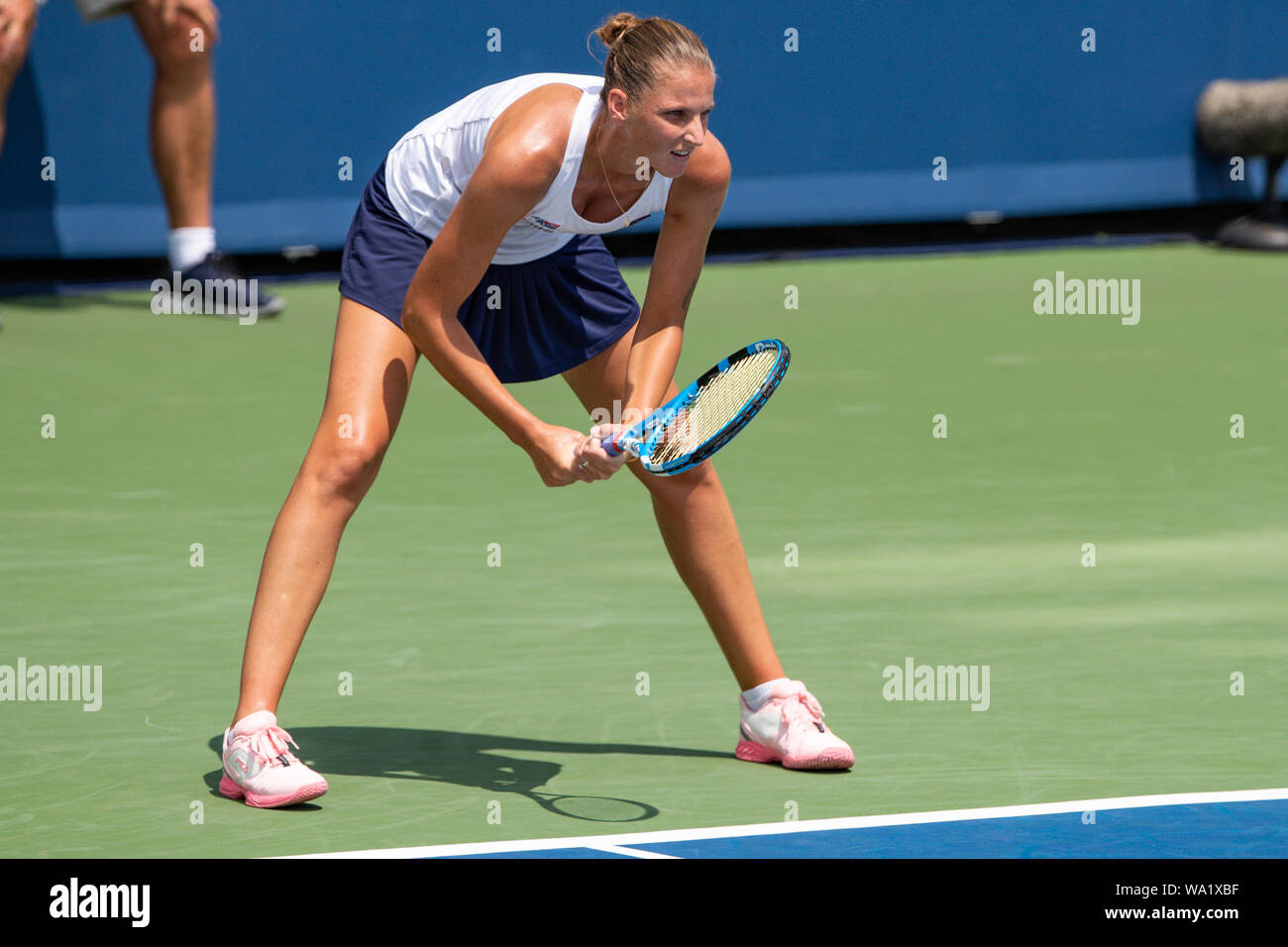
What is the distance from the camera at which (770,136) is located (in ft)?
45.0

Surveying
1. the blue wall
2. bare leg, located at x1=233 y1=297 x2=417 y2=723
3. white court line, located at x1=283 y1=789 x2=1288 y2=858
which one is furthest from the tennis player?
the blue wall

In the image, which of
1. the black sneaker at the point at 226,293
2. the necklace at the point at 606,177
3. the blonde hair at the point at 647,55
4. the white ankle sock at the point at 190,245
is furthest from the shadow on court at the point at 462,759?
the black sneaker at the point at 226,293

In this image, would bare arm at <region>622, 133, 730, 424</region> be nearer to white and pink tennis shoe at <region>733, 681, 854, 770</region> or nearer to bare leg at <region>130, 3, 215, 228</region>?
white and pink tennis shoe at <region>733, 681, 854, 770</region>

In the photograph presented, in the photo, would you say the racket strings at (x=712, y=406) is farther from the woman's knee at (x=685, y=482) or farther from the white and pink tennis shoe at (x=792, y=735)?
the white and pink tennis shoe at (x=792, y=735)

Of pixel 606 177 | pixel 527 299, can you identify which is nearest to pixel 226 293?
pixel 527 299

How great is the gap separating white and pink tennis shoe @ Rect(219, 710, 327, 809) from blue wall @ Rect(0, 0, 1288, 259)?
7.97 metres

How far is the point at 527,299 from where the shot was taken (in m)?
5.43

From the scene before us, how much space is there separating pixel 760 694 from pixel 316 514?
111 centimetres

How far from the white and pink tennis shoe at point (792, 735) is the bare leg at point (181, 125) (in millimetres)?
6738

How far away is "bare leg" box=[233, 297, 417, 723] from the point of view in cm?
504

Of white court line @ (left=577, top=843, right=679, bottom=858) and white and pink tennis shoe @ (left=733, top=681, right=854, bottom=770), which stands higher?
white and pink tennis shoe @ (left=733, top=681, right=854, bottom=770)

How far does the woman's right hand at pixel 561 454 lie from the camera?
16.0 feet
